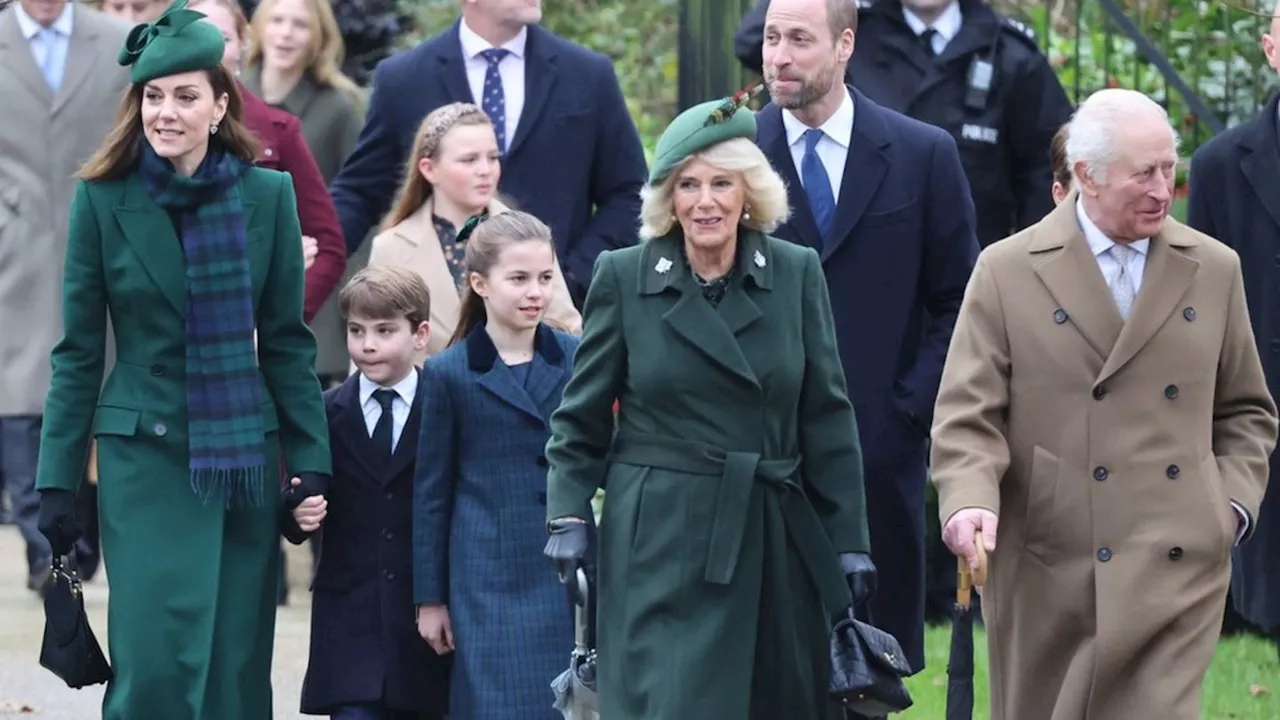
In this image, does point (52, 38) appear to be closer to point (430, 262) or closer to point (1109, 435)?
point (430, 262)

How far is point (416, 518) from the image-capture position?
7.77 metres

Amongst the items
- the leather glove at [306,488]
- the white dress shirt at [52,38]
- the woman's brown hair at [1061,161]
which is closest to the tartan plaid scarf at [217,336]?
the leather glove at [306,488]

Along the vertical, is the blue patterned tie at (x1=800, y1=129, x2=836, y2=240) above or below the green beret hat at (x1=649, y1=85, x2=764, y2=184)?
below

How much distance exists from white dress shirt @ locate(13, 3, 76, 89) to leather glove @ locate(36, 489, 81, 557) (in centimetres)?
334

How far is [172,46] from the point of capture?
7637mm

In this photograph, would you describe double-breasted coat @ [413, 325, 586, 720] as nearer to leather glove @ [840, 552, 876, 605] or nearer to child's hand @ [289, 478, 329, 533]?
child's hand @ [289, 478, 329, 533]

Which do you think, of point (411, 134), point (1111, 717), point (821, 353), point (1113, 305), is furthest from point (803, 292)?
point (411, 134)

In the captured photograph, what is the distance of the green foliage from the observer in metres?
15.7

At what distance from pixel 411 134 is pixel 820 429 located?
285cm

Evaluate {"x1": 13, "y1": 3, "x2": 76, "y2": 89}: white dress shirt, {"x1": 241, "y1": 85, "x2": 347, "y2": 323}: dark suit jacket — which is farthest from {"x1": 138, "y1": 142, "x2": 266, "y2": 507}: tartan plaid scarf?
{"x1": 13, "y1": 3, "x2": 76, "y2": 89}: white dress shirt

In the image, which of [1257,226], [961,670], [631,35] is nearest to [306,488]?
[961,670]

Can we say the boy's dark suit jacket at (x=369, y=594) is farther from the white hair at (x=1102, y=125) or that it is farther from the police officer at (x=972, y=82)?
the police officer at (x=972, y=82)

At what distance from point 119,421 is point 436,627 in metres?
0.93

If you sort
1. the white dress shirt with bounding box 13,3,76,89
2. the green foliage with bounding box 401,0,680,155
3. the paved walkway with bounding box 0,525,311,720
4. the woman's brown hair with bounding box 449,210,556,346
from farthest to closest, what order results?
1. the green foliage with bounding box 401,0,680,155
2. the white dress shirt with bounding box 13,3,76,89
3. the paved walkway with bounding box 0,525,311,720
4. the woman's brown hair with bounding box 449,210,556,346
